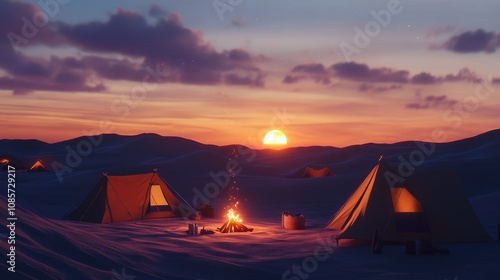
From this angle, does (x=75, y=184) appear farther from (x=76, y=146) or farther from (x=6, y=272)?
(x=76, y=146)

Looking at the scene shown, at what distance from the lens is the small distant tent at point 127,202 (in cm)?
2241

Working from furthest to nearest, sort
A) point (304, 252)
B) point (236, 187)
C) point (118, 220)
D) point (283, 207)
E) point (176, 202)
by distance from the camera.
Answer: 1. point (236, 187)
2. point (283, 207)
3. point (176, 202)
4. point (118, 220)
5. point (304, 252)

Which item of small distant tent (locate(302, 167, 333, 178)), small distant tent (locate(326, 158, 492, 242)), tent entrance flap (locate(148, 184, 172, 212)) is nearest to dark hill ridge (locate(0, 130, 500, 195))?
small distant tent (locate(302, 167, 333, 178))

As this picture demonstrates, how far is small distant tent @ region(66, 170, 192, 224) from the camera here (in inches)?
882

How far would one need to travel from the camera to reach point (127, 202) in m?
A: 23.0

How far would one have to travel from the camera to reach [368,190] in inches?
679

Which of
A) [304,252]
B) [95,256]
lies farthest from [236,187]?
[95,256]

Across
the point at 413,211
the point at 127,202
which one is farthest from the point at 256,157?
the point at 413,211

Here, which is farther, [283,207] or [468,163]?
[468,163]

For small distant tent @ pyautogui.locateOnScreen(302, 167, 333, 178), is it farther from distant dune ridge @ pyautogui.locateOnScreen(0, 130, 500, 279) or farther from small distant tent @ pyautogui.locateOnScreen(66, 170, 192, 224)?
small distant tent @ pyautogui.locateOnScreen(66, 170, 192, 224)

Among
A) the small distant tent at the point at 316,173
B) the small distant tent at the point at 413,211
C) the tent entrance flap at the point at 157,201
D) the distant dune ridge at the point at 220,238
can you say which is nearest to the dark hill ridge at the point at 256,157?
the distant dune ridge at the point at 220,238

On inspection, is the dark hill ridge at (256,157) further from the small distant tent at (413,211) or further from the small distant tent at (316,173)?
the small distant tent at (413,211)

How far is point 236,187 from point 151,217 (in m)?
12.2

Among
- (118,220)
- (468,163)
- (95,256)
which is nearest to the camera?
A: (95,256)
